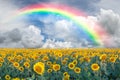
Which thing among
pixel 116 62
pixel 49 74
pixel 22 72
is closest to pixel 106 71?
pixel 116 62

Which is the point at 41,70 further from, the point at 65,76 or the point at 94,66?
the point at 94,66

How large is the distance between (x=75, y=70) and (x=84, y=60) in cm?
316

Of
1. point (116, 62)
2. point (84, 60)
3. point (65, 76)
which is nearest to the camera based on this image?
point (65, 76)

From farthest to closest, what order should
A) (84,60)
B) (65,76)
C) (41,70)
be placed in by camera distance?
(84,60)
(65,76)
(41,70)

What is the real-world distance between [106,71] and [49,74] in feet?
5.56

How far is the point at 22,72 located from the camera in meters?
9.52

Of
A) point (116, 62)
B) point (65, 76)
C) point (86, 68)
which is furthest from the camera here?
point (116, 62)

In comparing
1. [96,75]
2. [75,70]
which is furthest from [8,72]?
[96,75]

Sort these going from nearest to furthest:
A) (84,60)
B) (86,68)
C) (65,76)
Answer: (65,76) → (86,68) → (84,60)

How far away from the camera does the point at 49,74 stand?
8.66m

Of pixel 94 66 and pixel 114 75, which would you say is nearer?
pixel 94 66

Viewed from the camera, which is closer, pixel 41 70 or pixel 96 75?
pixel 41 70

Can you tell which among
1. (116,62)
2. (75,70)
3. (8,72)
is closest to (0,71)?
(8,72)

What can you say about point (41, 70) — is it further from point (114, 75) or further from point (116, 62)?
point (116, 62)
